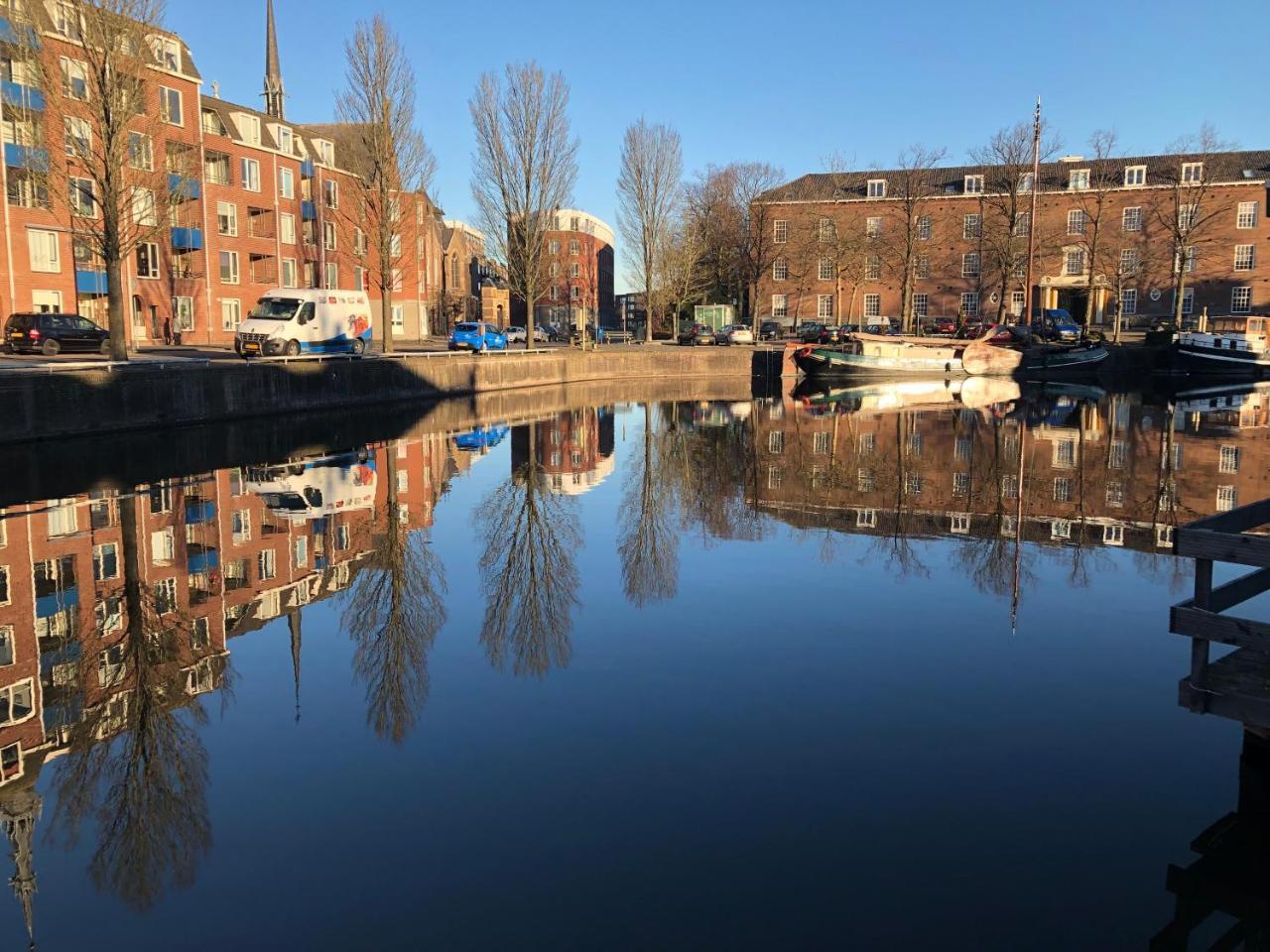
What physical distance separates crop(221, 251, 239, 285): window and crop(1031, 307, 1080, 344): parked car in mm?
47382

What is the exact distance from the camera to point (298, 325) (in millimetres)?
34938

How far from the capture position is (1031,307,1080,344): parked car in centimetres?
5934

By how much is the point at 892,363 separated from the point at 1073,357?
9809 millimetres

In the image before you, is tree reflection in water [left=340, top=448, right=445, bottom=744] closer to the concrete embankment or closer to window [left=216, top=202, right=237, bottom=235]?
the concrete embankment

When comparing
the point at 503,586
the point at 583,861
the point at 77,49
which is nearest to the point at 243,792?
the point at 583,861

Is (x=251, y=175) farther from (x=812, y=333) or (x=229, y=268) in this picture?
(x=812, y=333)

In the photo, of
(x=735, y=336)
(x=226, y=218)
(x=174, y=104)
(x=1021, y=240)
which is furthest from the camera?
(x=1021, y=240)

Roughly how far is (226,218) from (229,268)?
2.74 metres

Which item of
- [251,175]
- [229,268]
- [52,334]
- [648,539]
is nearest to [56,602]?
[648,539]

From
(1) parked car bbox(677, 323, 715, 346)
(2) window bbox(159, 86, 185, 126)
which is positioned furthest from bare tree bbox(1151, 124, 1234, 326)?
(2) window bbox(159, 86, 185, 126)

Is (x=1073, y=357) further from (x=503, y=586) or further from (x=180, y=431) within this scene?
(x=503, y=586)

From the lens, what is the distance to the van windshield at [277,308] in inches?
1380

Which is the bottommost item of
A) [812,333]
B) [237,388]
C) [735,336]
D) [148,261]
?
[237,388]

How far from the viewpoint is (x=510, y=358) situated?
44312 millimetres
